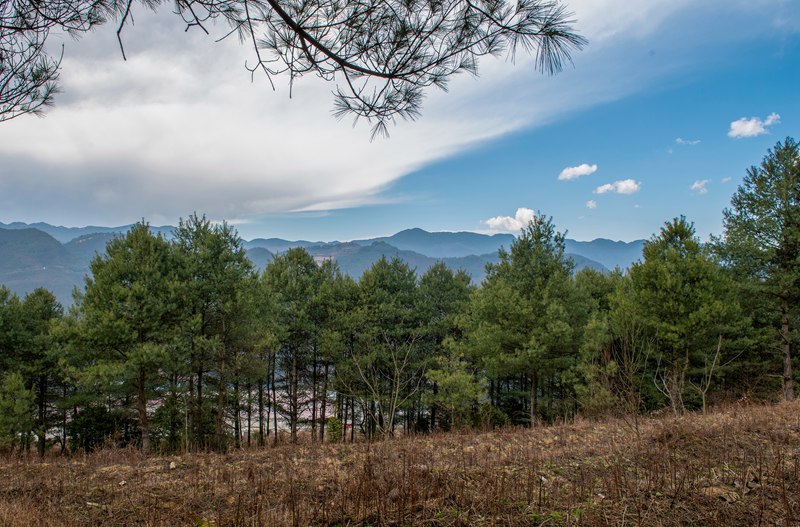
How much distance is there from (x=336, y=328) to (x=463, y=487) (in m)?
16.2

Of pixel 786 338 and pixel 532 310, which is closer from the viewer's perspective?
pixel 786 338

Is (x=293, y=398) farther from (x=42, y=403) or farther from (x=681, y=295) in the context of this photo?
(x=681, y=295)

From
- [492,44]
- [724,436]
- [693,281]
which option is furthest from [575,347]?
[492,44]

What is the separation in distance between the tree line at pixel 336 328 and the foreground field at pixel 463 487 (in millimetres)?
5685

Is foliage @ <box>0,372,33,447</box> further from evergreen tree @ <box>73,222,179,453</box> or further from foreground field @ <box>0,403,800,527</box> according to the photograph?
foreground field @ <box>0,403,800,527</box>

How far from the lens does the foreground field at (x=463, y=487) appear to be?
320 cm

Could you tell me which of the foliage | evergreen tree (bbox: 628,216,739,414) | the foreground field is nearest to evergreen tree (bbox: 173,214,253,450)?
the foliage

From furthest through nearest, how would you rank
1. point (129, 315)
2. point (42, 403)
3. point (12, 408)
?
point (42, 403)
point (12, 408)
point (129, 315)

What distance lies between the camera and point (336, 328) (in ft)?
63.6

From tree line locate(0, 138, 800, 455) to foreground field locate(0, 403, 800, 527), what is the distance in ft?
18.7

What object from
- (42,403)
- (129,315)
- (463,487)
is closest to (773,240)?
(463,487)

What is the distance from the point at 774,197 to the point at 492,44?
1626cm

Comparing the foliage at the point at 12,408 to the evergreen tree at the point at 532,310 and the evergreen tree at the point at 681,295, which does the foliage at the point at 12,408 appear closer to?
the evergreen tree at the point at 532,310

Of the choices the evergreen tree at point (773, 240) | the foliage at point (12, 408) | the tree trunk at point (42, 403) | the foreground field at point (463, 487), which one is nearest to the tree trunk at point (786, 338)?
the evergreen tree at point (773, 240)
